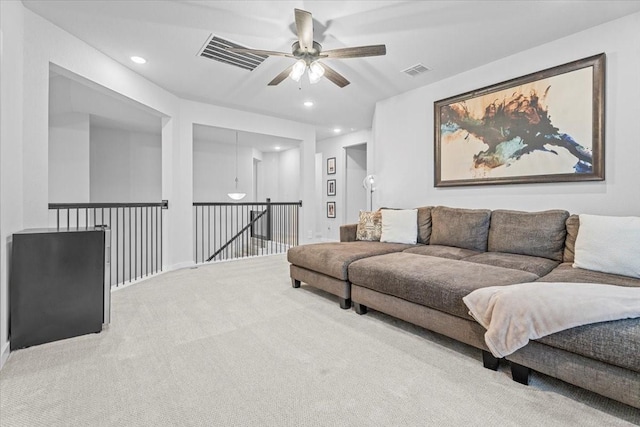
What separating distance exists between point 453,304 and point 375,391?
0.73m

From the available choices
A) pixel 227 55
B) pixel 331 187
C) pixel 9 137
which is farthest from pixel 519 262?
pixel 331 187

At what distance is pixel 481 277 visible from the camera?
197cm

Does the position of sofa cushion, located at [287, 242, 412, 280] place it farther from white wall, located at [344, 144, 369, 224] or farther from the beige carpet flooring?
white wall, located at [344, 144, 369, 224]

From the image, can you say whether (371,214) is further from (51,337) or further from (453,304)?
(51,337)

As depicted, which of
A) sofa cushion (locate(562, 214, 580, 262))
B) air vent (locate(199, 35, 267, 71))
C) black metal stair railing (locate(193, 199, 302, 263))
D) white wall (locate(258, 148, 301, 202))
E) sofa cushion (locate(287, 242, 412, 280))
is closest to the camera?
sofa cushion (locate(562, 214, 580, 262))

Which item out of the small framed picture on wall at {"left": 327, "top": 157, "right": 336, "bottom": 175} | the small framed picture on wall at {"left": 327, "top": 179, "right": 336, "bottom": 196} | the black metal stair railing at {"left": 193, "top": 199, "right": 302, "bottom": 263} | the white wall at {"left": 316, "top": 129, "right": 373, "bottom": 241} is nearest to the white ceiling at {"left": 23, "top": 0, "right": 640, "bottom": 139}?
the black metal stair railing at {"left": 193, "top": 199, "right": 302, "bottom": 263}

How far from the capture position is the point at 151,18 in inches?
99.9

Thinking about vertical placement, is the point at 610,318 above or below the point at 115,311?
above

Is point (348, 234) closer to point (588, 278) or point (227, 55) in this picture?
point (588, 278)

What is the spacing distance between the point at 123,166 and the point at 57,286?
506 cm

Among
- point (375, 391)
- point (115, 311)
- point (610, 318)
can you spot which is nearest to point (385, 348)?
point (375, 391)

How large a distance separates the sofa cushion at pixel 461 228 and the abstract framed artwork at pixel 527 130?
19.9 inches

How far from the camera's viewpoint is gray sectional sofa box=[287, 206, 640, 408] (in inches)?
52.1

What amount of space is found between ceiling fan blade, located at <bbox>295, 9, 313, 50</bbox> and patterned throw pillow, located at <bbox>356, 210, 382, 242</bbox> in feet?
7.05
